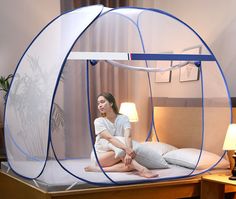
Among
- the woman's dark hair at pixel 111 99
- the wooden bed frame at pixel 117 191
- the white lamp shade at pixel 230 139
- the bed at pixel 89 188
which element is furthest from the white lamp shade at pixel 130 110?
the white lamp shade at pixel 230 139

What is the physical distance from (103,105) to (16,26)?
1.54 metres

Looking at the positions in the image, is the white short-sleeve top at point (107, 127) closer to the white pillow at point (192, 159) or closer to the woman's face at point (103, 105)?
the woman's face at point (103, 105)

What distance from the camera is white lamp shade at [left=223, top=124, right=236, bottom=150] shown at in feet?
10.4

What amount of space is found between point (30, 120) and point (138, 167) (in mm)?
839

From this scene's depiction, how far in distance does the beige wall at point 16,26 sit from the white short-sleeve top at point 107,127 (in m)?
1.38

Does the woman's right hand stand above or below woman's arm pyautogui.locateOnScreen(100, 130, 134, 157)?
below

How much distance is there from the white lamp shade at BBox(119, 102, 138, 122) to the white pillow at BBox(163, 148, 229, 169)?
0.41 m

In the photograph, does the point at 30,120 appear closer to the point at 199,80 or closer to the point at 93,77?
the point at 93,77

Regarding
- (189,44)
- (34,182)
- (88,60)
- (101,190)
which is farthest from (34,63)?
(189,44)

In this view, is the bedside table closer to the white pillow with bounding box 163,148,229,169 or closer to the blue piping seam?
the white pillow with bounding box 163,148,229,169

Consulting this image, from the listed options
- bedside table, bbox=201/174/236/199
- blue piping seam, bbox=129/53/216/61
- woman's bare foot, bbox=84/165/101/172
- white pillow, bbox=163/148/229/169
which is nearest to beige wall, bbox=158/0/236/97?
blue piping seam, bbox=129/53/216/61

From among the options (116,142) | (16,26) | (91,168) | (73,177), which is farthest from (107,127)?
(16,26)

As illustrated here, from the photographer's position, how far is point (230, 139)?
3184 mm

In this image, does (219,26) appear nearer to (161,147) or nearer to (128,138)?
(161,147)
